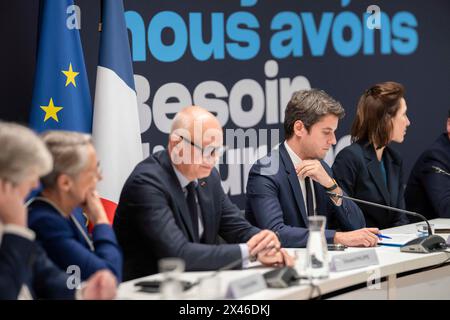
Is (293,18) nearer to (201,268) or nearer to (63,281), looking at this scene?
(201,268)

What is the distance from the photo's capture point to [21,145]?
7.49 feet

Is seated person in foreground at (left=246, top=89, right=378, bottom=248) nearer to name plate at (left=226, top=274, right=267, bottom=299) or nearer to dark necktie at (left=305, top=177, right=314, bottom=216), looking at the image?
dark necktie at (left=305, top=177, right=314, bottom=216)

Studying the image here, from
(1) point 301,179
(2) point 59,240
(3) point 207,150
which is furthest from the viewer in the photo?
(1) point 301,179

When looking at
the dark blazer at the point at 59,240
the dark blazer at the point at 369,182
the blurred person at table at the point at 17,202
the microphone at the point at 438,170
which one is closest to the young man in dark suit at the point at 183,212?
the dark blazer at the point at 59,240

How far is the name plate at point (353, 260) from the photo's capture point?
304cm

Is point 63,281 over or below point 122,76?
below

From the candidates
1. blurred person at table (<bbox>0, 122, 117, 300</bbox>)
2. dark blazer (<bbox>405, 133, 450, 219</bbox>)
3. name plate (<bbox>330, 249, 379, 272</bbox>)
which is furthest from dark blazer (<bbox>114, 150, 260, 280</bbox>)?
dark blazer (<bbox>405, 133, 450, 219</bbox>)

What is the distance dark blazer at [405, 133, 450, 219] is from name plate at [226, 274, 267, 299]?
2.48 metres

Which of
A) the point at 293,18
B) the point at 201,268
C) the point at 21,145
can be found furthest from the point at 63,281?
the point at 293,18

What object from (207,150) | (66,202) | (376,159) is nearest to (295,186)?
(207,150)

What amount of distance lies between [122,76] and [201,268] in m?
1.61

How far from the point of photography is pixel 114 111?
420 centimetres

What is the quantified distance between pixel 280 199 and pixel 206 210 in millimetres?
634

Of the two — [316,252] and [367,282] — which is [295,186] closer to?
[367,282]
